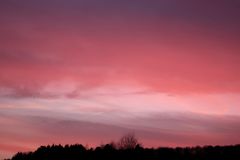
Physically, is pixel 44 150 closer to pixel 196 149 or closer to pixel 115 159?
pixel 115 159

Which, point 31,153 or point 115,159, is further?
point 31,153

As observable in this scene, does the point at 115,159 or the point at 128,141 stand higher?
the point at 128,141

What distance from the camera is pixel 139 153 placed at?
28.6 m

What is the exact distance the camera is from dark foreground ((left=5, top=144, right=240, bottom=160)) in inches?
947

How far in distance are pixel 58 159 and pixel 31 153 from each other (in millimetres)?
6990

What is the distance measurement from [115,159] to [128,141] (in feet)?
163

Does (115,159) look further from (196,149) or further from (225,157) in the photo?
(225,157)

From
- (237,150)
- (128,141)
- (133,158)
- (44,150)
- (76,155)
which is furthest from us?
(128,141)

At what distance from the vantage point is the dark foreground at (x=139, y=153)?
947 inches

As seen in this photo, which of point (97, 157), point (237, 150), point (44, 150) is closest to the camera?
point (237, 150)

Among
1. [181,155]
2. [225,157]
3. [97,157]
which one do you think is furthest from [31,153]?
[225,157]

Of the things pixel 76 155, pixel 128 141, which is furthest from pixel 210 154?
pixel 128 141

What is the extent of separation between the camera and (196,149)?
25906 mm

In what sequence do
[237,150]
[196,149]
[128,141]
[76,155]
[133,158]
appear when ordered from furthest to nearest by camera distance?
[128,141], [76,155], [133,158], [196,149], [237,150]
